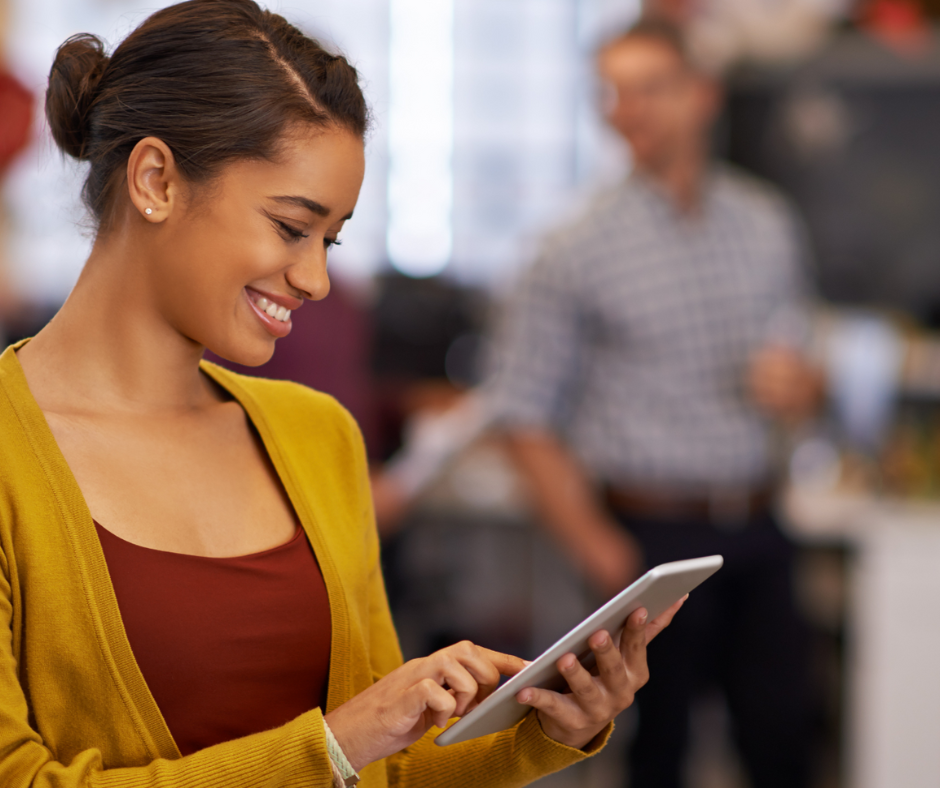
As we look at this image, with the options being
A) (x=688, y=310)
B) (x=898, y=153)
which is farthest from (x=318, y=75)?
(x=898, y=153)

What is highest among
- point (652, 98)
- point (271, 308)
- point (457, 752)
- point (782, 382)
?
point (652, 98)

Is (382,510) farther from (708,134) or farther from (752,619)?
(708,134)

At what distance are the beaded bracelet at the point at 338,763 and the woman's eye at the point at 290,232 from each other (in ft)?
1.37

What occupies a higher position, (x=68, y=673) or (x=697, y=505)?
(x=68, y=673)

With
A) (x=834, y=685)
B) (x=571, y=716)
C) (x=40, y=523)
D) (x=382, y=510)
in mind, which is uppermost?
(x=40, y=523)

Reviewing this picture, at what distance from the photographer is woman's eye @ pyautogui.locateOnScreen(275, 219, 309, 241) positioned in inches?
38.2

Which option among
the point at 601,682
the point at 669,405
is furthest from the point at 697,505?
the point at 601,682

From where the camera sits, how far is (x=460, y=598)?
371 centimetres

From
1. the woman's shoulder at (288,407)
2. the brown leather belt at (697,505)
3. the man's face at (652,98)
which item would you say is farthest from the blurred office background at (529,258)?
the woman's shoulder at (288,407)

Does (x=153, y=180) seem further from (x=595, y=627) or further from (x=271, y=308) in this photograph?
(x=595, y=627)

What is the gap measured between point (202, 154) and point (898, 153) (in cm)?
288

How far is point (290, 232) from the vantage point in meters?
0.98

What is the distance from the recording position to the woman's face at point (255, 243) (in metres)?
0.96

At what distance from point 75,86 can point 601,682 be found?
0.72m
